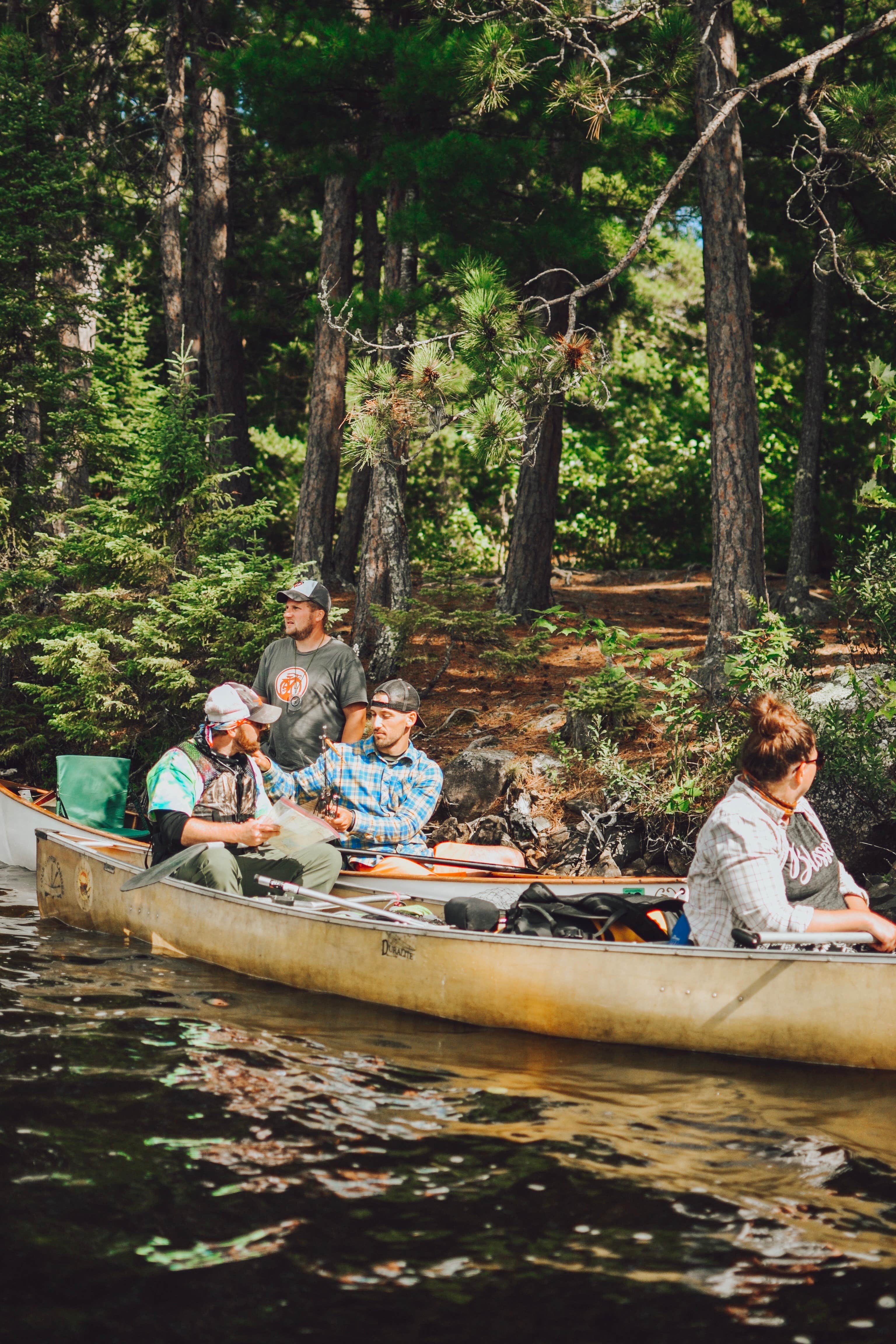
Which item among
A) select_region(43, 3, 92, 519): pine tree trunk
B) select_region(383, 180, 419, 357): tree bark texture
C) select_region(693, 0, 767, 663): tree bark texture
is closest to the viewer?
select_region(693, 0, 767, 663): tree bark texture

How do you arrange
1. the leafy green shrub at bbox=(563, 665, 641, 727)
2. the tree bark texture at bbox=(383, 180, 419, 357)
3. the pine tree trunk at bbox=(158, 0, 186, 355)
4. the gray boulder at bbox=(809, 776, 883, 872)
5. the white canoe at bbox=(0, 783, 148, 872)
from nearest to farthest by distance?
the gray boulder at bbox=(809, 776, 883, 872)
the white canoe at bbox=(0, 783, 148, 872)
the leafy green shrub at bbox=(563, 665, 641, 727)
the tree bark texture at bbox=(383, 180, 419, 357)
the pine tree trunk at bbox=(158, 0, 186, 355)

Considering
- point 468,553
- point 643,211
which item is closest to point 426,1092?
point 643,211

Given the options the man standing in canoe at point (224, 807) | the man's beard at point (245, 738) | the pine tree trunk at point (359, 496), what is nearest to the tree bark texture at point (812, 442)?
the pine tree trunk at point (359, 496)

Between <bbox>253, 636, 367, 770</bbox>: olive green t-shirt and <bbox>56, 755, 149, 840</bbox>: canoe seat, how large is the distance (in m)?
2.02

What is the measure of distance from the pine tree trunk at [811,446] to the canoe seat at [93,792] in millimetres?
7627

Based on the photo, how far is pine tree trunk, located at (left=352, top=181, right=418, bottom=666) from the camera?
10891 millimetres

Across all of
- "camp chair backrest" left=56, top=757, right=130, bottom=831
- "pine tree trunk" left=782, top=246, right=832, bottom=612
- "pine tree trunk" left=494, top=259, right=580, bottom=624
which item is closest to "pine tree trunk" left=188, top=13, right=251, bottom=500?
"pine tree trunk" left=494, top=259, right=580, bottom=624

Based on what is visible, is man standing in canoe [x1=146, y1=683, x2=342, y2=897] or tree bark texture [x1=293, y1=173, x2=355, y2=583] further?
tree bark texture [x1=293, y1=173, x2=355, y2=583]

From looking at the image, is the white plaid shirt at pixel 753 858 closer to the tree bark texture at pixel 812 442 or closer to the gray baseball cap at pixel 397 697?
the gray baseball cap at pixel 397 697

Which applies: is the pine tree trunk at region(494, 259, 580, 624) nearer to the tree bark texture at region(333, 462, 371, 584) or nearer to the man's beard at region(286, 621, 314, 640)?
the tree bark texture at region(333, 462, 371, 584)

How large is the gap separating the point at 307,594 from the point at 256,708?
51.3 inches

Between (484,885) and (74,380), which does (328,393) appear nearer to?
(74,380)

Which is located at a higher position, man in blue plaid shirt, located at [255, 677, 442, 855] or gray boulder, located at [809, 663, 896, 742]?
gray boulder, located at [809, 663, 896, 742]

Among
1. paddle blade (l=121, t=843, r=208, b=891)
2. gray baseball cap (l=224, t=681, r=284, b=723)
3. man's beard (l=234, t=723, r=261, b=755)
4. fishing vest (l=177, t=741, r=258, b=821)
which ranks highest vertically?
gray baseball cap (l=224, t=681, r=284, b=723)
